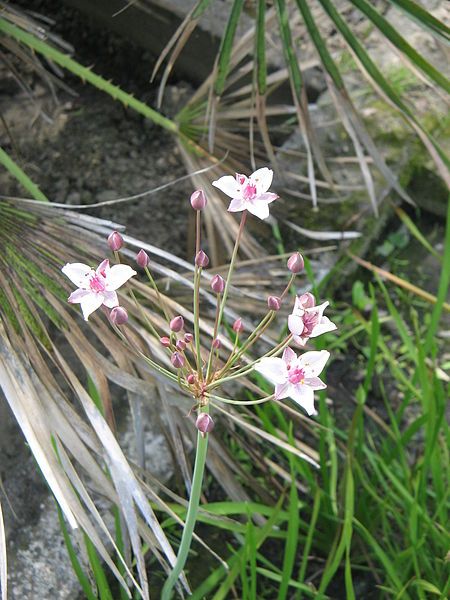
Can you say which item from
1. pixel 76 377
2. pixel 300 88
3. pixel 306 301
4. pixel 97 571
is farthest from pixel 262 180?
pixel 300 88

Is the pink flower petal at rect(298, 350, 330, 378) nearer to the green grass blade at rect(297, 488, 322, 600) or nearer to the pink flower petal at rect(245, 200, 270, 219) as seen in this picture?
the pink flower petal at rect(245, 200, 270, 219)

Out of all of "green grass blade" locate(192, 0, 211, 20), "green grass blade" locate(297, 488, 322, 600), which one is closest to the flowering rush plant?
"green grass blade" locate(297, 488, 322, 600)

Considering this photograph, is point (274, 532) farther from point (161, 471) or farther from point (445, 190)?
point (445, 190)

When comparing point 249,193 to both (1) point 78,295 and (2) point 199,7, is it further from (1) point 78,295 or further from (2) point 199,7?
(2) point 199,7

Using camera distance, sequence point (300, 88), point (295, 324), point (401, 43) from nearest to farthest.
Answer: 1. point (295, 324)
2. point (401, 43)
3. point (300, 88)

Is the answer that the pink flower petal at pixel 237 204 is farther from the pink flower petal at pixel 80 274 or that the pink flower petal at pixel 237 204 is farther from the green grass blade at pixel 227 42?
the green grass blade at pixel 227 42

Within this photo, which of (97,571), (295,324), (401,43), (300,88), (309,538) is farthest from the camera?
(300,88)

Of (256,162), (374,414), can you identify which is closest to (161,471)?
(374,414)
